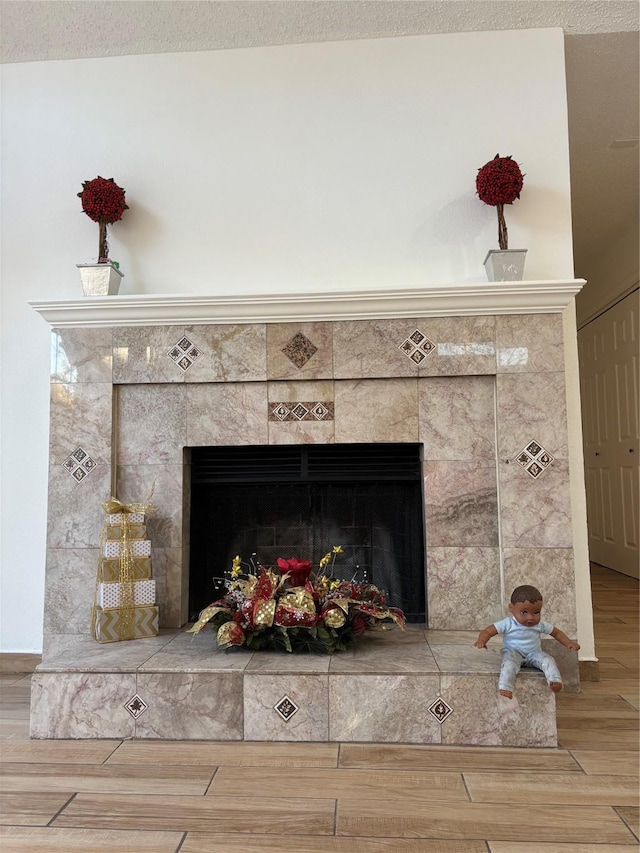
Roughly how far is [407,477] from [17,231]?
6.52 ft

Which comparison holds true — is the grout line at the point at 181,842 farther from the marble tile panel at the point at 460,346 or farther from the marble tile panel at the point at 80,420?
the marble tile panel at the point at 460,346

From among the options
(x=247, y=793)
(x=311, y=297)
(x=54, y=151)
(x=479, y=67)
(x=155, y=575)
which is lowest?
(x=247, y=793)

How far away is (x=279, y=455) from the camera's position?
263 centimetres

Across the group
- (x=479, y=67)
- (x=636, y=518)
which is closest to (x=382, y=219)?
(x=479, y=67)

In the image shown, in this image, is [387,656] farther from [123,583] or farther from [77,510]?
[77,510]

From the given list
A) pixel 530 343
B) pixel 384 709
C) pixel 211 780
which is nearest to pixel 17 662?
pixel 211 780

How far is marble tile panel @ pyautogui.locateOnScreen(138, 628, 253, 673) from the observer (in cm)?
197

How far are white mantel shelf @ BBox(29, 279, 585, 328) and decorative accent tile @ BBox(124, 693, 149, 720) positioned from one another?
1.38 meters

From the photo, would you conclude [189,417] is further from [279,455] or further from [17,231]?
[17,231]

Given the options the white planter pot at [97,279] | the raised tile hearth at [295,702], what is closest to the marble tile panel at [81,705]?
the raised tile hearth at [295,702]

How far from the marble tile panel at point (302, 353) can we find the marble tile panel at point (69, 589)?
102 cm

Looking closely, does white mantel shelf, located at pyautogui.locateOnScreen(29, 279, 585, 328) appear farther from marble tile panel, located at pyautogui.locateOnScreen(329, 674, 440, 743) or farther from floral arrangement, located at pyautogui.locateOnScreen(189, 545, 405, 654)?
marble tile panel, located at pyautogui.locateOnScreen(329, 674, 440, 743)

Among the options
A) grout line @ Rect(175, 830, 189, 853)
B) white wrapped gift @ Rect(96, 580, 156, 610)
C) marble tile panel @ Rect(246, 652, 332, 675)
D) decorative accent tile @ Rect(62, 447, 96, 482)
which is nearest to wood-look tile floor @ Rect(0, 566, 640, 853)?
grout line @ Rect(175, 830, 189, 853)

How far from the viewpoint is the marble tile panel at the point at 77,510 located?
2.53 meters
